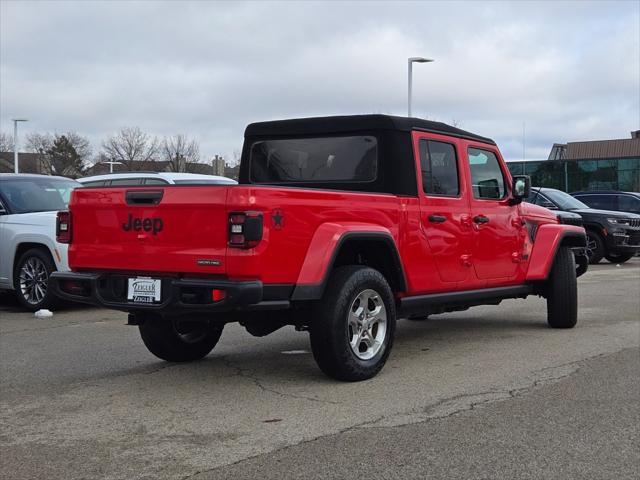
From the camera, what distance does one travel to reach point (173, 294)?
5320 millimetres

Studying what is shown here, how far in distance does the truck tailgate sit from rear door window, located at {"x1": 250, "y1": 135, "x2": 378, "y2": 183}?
189cm

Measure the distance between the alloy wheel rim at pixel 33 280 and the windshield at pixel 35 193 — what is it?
86 cm

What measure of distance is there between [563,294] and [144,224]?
15.6ft

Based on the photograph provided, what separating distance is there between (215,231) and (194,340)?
1871mm

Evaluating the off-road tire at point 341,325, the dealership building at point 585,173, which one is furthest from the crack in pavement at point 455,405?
the dealership building at point 585,173

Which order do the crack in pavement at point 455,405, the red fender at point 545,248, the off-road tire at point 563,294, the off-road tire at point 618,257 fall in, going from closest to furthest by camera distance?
the crack in pavement at point 455,405 → the red fender at point 545,248 → the off-road tire at point 563,294 → the off-road tire at point 618,257

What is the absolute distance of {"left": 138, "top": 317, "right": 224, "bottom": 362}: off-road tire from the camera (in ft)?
21.5

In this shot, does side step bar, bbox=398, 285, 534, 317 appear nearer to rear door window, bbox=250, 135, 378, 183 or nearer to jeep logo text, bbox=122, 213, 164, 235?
rear door window, bbox=250, 135, 378, 183

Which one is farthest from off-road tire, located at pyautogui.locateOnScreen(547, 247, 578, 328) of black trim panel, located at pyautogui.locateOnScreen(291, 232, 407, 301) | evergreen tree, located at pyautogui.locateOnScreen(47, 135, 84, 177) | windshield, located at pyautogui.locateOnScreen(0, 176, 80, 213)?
evergreen tree, located at pyautogui.locateOnScreen(47, 135, 84, 177)

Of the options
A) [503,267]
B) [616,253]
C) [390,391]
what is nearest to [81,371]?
[390,391]

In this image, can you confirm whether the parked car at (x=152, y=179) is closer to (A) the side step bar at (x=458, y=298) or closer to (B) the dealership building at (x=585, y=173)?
(A) the side step bar at (x=458, y=298)

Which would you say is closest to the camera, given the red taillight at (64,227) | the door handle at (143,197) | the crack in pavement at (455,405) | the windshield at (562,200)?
the crack in pavement at (455,405)

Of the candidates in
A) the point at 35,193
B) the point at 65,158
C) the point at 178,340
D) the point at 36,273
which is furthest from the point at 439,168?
the point at 65,158

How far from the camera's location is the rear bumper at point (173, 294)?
5141 millimetres
